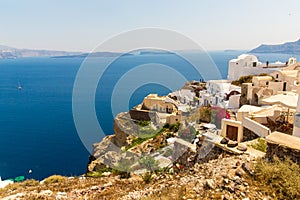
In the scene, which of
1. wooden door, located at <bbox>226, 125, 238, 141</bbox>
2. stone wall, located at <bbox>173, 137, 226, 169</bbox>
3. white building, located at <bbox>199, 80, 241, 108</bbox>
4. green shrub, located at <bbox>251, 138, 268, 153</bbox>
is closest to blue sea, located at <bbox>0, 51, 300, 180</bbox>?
white building, located at <bbox>199, 80, 241, 108</bbox>

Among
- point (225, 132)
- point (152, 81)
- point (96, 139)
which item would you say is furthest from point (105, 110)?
point (225, 132)

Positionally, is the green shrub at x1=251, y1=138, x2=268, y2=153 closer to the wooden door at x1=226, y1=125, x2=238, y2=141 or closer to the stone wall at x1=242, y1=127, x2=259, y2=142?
the stone wall at x1=242, y1=127, x2=259, y2=142

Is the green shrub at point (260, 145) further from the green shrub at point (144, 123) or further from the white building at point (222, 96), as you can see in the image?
the green shrub at point (144, 123)

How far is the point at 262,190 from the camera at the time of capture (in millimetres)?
4516

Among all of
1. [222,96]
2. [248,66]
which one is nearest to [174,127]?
[222,96]

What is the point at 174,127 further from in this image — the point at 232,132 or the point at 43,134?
the point at 43,134

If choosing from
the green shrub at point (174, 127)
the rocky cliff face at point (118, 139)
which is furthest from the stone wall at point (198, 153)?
the rocky cliff face at point (118, 139)

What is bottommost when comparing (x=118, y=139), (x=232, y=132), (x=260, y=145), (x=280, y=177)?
(x=118, y=139)

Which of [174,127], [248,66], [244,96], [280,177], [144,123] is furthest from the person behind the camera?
[248,66]

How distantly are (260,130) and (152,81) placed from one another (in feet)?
191

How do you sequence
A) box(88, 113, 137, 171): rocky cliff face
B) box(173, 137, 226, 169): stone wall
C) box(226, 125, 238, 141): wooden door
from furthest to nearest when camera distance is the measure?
box(88, 113, 137, 171): rocky cliff face < box(226, 125, 238, 141): wooden door < box(173, 137, 226, 169): stone wall

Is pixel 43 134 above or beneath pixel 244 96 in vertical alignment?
beneath

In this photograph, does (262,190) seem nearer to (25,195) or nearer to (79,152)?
(25,195)

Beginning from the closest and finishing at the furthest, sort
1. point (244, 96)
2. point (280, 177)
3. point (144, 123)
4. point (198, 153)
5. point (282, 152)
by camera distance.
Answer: point (280, 177) < point (282, 152) < point (198, 153) < point (244, 96) < point (144, 123)
